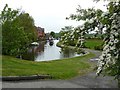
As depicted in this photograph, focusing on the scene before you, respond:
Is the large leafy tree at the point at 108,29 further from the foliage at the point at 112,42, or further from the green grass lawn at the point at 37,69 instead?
the green grass lawn at the point at 37,69

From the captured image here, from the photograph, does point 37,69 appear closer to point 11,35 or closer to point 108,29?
point 108,29

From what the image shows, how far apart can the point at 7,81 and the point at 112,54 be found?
306 inches

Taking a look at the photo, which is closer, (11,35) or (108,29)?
(108,29)

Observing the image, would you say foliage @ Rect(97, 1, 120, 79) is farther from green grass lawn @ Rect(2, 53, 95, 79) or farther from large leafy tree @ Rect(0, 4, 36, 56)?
large leafy tree @ Rect(0, 4, 36, 56)

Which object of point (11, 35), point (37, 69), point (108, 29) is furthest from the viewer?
point (11, 35)

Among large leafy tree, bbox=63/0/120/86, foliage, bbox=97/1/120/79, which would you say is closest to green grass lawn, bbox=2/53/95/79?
large leafy tree, bbox=63/0/120/86

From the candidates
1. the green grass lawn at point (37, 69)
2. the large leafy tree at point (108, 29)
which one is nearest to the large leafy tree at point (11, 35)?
the green grass lawn at point (37, 69)

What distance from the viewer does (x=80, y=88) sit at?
11648mm

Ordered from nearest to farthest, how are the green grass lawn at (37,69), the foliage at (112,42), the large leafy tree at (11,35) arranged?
the foliage at (112,42) → the green grass lawn at (37,69) → the large leafy tree at (11,35)

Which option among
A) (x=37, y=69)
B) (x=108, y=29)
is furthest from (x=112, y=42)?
(x=37, y=69)

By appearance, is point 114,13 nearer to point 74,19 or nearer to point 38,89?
point 74,19

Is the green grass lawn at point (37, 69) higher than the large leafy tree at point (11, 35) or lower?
lower

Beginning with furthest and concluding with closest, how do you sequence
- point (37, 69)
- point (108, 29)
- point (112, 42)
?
point (37, 69) < point (108, 29) < point (112, 42)

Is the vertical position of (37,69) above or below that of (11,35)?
below
